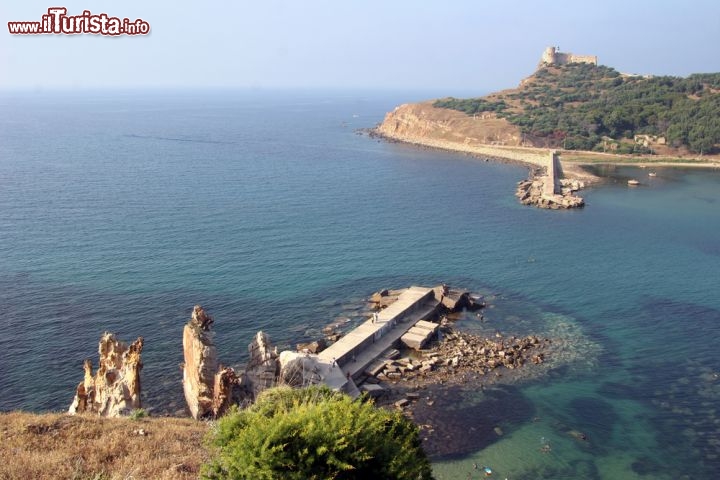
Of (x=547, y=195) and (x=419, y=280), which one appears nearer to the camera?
(x=419, y=280)

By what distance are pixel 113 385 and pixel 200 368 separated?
4.74m

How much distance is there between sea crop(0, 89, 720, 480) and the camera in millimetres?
35938

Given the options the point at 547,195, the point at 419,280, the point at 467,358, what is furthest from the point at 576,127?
the point at 467,358

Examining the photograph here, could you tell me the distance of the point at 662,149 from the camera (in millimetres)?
136375

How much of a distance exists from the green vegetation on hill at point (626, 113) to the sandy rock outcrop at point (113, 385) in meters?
126

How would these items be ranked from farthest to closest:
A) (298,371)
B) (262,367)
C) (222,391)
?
(298,371) < (262,367) < (222,391)

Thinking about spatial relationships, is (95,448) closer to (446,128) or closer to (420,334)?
(420,334)

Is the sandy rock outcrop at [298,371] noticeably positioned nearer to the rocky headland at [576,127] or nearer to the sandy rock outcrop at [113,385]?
the sandy rock outcrop at [113,385]

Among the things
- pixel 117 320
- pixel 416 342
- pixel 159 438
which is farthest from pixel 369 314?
pixel 159 438

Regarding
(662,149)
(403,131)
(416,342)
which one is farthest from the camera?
(403,131)

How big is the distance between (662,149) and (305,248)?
10322 centimetres

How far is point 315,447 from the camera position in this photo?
18188 mm

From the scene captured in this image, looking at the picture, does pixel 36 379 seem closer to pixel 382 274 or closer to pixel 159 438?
pixel 159 438

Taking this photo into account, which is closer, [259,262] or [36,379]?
[36,379]
